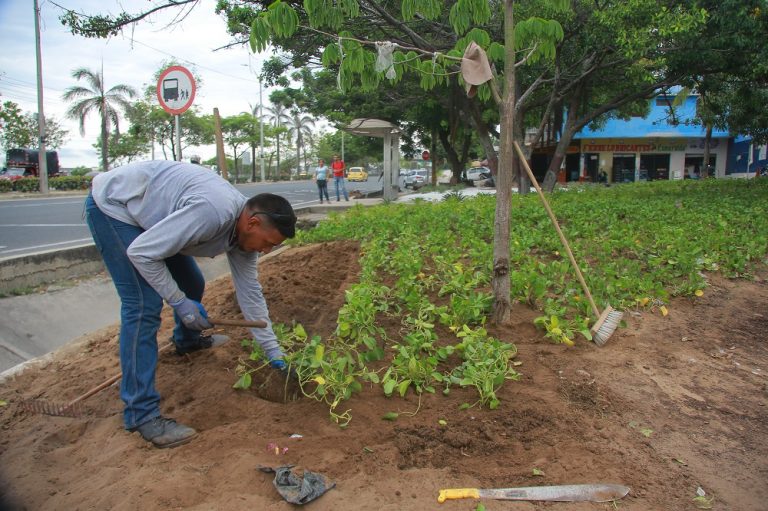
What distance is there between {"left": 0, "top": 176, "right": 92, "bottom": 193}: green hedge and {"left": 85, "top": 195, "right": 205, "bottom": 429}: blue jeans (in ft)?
77.6

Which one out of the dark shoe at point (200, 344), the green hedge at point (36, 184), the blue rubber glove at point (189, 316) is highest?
the green hedge at point (36, 184)

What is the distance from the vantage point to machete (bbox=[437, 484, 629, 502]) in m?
2.09

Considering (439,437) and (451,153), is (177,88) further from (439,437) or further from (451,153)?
(451,153)

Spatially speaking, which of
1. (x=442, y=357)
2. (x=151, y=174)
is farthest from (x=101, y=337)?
(x=442, y=357)

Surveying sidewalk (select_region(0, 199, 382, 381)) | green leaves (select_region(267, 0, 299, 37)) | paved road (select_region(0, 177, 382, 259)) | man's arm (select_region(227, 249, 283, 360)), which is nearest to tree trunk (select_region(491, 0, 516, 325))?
green leaves (select_region(267, 0, 299, 37))

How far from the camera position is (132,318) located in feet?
8.61

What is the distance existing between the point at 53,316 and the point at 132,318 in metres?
2.58

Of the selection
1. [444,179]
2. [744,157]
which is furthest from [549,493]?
[444,179]

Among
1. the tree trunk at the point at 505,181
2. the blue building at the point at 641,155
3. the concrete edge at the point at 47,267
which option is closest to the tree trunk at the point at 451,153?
the blue building at the point at 641,155

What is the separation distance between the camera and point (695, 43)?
34.7ft

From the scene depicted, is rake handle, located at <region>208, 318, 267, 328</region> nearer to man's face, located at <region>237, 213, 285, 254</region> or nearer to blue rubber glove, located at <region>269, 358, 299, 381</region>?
blue rubber glove, located at <region>269, 358, 299, 381</region>

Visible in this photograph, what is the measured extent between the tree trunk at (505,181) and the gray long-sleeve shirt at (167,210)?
177 centimetres

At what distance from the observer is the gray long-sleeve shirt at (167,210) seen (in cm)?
246

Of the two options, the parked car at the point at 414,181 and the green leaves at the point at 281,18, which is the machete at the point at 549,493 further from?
the parked car at the point at 414,181
